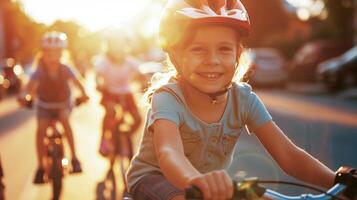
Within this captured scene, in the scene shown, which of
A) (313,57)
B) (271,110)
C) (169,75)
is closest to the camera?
(169,75)

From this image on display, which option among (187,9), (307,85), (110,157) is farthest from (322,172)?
(307,85)

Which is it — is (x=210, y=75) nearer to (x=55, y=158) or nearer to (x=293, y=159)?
(x=293, y=159)

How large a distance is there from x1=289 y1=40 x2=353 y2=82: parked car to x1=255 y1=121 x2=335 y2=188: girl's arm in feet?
91.6

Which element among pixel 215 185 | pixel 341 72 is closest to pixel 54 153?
pixel 215 185

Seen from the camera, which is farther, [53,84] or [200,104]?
[53,84]

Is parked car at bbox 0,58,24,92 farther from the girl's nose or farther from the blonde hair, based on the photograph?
the girl's nose

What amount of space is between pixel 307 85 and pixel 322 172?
30092 mm

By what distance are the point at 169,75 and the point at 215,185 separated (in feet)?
4.76

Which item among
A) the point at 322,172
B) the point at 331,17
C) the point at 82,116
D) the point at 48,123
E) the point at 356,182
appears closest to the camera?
the point at 356,182

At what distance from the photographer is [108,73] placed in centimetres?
992

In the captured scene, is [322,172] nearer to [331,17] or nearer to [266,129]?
[266,129]

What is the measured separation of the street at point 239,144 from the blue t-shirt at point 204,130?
177 inches

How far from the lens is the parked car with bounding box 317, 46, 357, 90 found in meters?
24.6

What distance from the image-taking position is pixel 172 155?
9.32 ft
